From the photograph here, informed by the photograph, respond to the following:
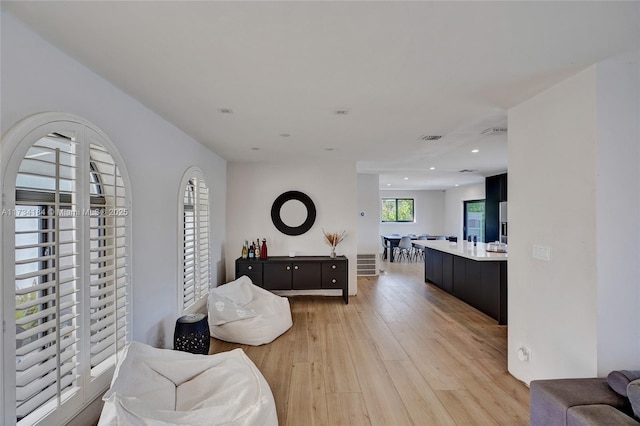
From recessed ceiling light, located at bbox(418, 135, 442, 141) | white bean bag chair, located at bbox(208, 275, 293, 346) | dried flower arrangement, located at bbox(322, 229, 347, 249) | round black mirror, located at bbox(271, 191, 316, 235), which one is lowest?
white bean bag chair, located at bbox(208, 275, 293, 346)

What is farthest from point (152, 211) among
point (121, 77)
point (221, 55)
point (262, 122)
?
point (221, 55)

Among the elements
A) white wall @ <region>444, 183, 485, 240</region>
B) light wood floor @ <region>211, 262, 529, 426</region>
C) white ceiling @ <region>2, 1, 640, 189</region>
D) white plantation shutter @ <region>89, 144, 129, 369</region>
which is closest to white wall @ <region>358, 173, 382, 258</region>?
light wood floor @ <region>211, 262, 529, 426</region>

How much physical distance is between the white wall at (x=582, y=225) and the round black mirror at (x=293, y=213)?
354 cm

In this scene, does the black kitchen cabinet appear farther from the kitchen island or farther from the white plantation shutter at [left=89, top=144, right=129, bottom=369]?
the white plantation shutter at [left=89, top=144, right=129, bottom=369]

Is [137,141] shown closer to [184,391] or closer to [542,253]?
[184,391]

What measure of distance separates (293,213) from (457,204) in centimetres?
775

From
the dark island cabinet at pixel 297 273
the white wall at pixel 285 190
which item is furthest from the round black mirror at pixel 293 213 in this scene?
the dark island cabinet at pixel 297 273

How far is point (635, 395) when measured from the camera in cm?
156

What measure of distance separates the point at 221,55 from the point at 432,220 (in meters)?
11.5

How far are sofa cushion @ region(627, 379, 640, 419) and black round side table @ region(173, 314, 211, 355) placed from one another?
3.07 meters

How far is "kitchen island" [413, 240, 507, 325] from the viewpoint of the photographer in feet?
13.9

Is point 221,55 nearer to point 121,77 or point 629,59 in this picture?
point 121,77

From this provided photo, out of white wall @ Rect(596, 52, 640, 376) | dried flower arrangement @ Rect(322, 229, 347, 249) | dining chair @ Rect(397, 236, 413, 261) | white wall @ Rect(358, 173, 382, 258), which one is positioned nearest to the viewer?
white wall @ Rect(596, 52, 640, 376)

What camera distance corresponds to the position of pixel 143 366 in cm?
211
